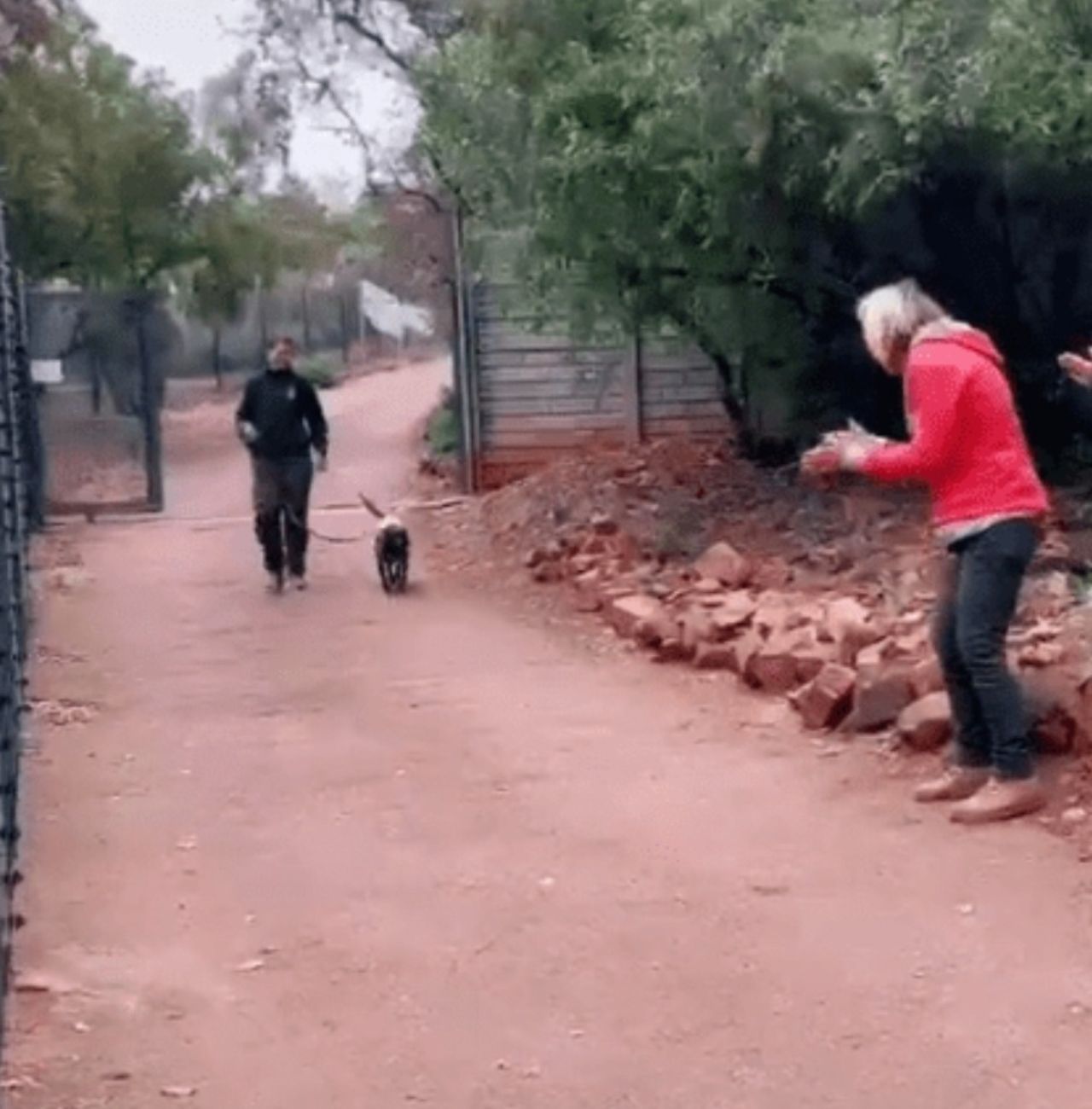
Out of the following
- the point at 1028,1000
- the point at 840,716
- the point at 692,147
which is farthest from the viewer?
the point at 692,147

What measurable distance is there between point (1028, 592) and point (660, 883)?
3.59m

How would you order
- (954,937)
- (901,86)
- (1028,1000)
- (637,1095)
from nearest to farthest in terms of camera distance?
(637,1095) → (1028,1000) → (954,937) → (901,86)

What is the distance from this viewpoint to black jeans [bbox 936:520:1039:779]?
7309mm

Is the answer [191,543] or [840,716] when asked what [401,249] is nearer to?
[191,543]

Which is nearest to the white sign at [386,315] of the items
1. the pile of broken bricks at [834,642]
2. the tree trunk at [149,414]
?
the tree trunk at [149,414]

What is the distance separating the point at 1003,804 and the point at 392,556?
23.8 ft

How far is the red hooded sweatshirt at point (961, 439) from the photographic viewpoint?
7238 millimetres

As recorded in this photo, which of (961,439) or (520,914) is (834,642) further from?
(520,914)

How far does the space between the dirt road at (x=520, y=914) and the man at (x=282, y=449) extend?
3807 mm

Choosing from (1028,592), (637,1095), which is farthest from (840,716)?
(637,1095)

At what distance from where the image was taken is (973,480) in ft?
24.1

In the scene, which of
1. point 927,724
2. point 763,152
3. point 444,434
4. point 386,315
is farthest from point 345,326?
point 927,724

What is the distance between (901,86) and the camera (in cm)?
1109

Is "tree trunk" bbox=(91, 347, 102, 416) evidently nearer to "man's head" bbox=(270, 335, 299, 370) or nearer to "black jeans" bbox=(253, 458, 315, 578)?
"man's head" bbox=(270, 335, 299, 370)
